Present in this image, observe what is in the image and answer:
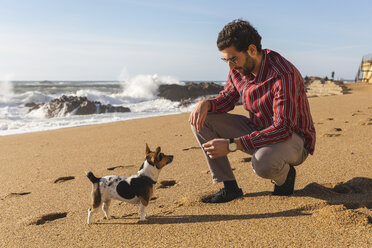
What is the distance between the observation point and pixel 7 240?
8.73ft

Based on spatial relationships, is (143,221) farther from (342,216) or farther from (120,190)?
(342,216)

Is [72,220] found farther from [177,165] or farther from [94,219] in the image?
[177,165]

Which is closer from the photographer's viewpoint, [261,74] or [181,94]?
[261,74]

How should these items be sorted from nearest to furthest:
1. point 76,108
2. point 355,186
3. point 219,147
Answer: point 219,147
point 355,186
point 76,108

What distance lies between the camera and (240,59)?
2867mm

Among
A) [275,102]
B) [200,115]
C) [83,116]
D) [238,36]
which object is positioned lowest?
[83,116]

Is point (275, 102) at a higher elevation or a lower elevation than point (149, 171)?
higher

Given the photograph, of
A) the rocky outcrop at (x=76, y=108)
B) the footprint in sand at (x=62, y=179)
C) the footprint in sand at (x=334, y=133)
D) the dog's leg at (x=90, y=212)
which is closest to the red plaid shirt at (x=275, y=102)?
the dog's leg at (x=90, y=212)

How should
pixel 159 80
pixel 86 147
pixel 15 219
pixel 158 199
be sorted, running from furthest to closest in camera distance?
pixel 159 80 → pixel 86 147 → pixel 158 199 → pixel 15 219

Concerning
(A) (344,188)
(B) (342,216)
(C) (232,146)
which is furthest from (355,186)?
(C) (232,146)

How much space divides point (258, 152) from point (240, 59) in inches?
31.5

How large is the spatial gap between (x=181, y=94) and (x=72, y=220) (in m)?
24.6

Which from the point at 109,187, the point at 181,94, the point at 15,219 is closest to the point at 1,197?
the point at 15,219

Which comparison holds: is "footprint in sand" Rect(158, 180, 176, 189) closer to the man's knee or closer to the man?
the man
